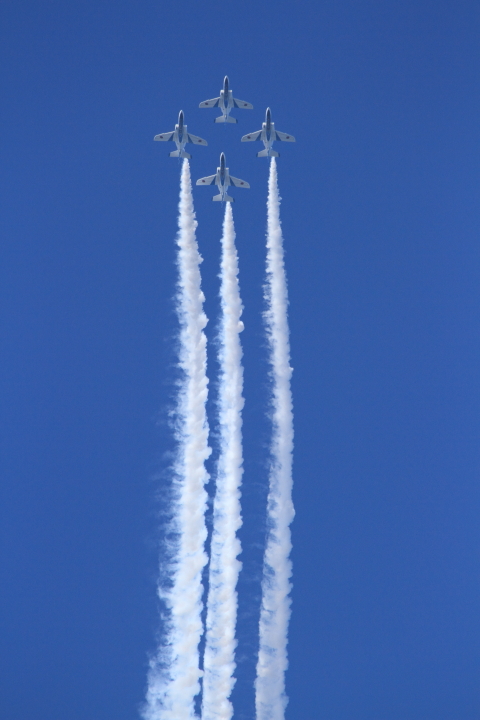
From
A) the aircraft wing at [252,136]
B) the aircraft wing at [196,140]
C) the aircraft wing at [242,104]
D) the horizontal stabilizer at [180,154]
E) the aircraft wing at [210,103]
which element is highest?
the aircraft wing at [242,104]

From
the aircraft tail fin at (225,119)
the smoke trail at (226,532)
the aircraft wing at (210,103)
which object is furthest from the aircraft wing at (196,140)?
the smoke trail at (226,532)

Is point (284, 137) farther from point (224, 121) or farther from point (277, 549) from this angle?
point (277, 549)

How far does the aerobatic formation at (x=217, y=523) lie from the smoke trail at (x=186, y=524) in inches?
1.5

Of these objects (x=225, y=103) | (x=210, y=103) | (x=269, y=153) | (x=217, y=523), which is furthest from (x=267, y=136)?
(x=217, y=523)

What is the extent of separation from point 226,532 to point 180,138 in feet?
54.5

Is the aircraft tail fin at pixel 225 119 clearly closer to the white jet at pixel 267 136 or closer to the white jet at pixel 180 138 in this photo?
the white jet at pixel 267 136

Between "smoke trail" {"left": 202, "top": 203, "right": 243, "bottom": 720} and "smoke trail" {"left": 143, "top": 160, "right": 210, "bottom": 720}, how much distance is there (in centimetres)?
52

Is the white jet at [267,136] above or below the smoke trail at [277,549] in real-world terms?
above

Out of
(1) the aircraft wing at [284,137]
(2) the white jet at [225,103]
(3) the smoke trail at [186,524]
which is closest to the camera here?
(3) the smoke trail at [186,524]

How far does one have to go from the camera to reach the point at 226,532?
3031 cm

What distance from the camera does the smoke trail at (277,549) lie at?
3019 centimetres

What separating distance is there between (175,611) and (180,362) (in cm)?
952

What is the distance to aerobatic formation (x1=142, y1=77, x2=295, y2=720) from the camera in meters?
29.6

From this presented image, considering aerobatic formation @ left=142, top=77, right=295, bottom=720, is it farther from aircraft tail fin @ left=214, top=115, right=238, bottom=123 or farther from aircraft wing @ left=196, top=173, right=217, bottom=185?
aircraft wing @ left=196, top=173, right=217, bottom=185
